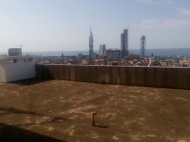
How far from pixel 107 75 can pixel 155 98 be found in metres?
3.54

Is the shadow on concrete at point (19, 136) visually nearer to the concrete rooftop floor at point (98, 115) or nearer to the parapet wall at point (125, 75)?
the concrete rooftop floor at point (98, 115)

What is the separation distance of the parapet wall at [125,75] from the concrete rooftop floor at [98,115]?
0.51 meters

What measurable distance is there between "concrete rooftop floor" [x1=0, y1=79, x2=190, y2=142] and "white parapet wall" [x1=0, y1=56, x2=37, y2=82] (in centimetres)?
374

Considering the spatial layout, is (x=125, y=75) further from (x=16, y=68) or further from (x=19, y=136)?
(x=16, y=68)

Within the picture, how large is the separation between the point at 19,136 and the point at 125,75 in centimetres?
645

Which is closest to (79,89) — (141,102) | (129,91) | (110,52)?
(129,91)

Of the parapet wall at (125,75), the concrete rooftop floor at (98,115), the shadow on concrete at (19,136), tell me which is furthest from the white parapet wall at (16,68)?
the shadow on concrete at (19,136)

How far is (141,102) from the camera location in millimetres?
6617

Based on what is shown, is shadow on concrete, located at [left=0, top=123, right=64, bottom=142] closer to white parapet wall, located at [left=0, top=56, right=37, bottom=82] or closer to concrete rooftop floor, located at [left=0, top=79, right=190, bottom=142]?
concrete rooftop floor, located at [left=0, top=79, right=190, bottom=142]

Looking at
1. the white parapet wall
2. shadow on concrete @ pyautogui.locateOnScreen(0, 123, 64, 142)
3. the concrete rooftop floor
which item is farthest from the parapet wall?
shadow on concrete @ pyautogui.locateOnScreen(0, 123, 64, 142)

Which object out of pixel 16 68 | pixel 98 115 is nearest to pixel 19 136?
pixel 98 115

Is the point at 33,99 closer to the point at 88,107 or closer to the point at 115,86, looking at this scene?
the point at 88,107

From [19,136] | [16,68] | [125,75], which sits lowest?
[19,136]

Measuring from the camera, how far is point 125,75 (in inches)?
375
